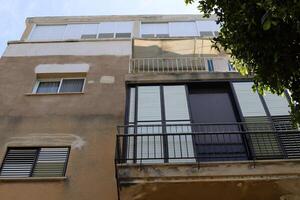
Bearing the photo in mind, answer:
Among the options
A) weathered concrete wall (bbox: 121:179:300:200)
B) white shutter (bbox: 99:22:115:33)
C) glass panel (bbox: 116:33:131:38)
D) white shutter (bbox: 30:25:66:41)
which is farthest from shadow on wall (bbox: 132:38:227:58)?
weathered concrete wall (bbox: 121:179:300:200)

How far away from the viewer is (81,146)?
34.4 feet

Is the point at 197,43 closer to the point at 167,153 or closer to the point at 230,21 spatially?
the point at 167,153

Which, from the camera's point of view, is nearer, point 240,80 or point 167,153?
point 167,153

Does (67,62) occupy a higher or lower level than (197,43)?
lower

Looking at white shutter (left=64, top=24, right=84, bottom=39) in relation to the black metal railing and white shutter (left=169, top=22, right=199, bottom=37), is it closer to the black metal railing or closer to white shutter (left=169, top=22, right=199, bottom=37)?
white shutter (left=169, top=22, right=199, bottom=37)

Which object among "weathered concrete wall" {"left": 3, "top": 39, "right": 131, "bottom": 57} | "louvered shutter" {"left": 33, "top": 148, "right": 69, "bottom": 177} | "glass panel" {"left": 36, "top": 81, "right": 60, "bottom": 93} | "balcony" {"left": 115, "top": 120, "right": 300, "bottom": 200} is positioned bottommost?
"balcony" {"left": 115, "top": 120, "right": 300, "bottom": 200}

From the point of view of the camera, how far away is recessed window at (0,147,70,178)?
9.85 m

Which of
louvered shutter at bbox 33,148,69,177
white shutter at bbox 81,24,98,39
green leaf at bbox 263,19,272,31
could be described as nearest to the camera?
green leaf at bbox 263,19,272,31

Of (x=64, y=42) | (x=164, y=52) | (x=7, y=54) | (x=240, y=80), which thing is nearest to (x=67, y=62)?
(x=64, y=42)

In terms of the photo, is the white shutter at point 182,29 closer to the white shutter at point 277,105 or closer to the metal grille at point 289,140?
the white shutter at point 277,105

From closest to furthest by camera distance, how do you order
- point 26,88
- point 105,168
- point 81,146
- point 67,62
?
1. point 105,168
2. point 81,146
3. point 26,88
4. point 67,62

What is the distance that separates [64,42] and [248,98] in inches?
322

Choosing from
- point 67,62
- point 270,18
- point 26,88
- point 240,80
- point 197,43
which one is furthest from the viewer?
point 197,43

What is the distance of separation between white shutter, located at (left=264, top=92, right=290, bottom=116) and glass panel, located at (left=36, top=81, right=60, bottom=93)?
7.19 m
